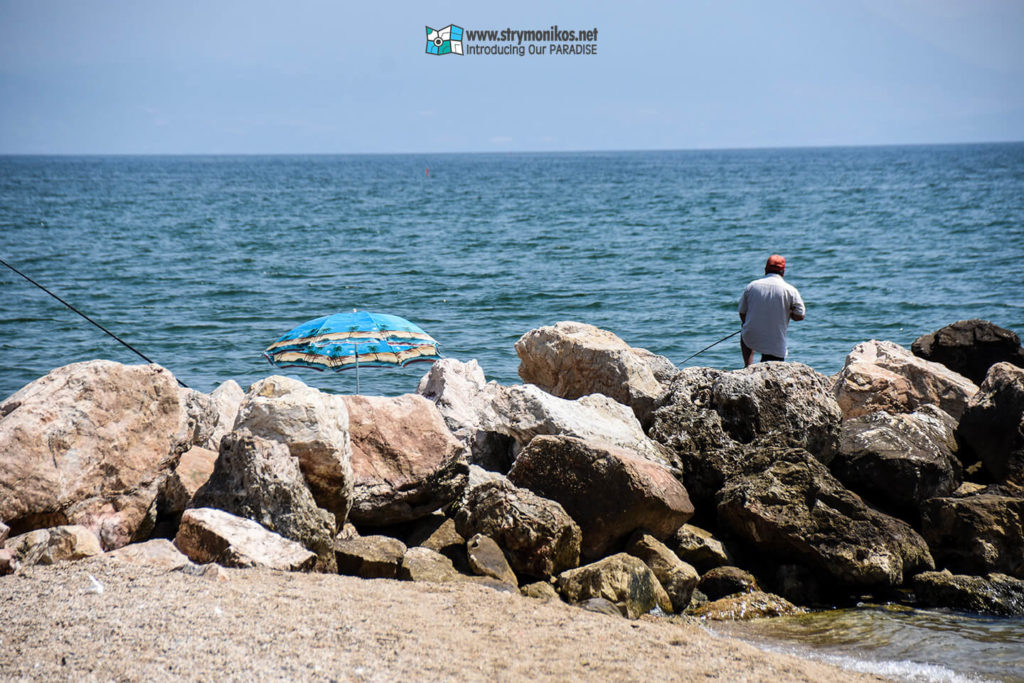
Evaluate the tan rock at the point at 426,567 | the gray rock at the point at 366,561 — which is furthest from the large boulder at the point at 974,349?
the gray rock at the point at 366,561

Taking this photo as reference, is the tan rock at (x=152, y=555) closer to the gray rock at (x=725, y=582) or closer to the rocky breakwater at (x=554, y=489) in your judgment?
the rocky breakwater at (x=554, y=489)

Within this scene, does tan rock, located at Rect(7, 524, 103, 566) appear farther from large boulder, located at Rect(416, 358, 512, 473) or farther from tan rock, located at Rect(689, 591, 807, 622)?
tan rock, located at Rect(689, 591, 807, 622)

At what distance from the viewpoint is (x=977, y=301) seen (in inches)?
813

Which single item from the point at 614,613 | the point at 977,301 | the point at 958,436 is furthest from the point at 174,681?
the point at 977,301

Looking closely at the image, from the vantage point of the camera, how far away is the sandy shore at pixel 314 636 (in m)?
4.34

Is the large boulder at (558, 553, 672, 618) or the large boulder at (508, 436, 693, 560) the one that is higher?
the large boulder at (508, 436, 693, 560)

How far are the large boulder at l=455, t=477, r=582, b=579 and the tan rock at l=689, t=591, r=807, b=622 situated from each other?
1.02 m

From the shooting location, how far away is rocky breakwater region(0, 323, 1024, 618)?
598cm

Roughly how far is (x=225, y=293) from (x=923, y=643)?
1979cm

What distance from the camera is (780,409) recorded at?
320 inches

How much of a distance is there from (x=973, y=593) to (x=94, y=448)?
6368mm

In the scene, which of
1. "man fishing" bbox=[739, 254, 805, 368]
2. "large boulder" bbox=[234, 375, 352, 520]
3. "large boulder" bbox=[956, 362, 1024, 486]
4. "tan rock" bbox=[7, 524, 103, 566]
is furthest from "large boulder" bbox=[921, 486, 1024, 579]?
"tan rock" bbox=[7, 524, 103, 566]

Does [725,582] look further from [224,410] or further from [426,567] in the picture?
[224,410]

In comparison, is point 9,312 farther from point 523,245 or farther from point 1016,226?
point 1016,226
